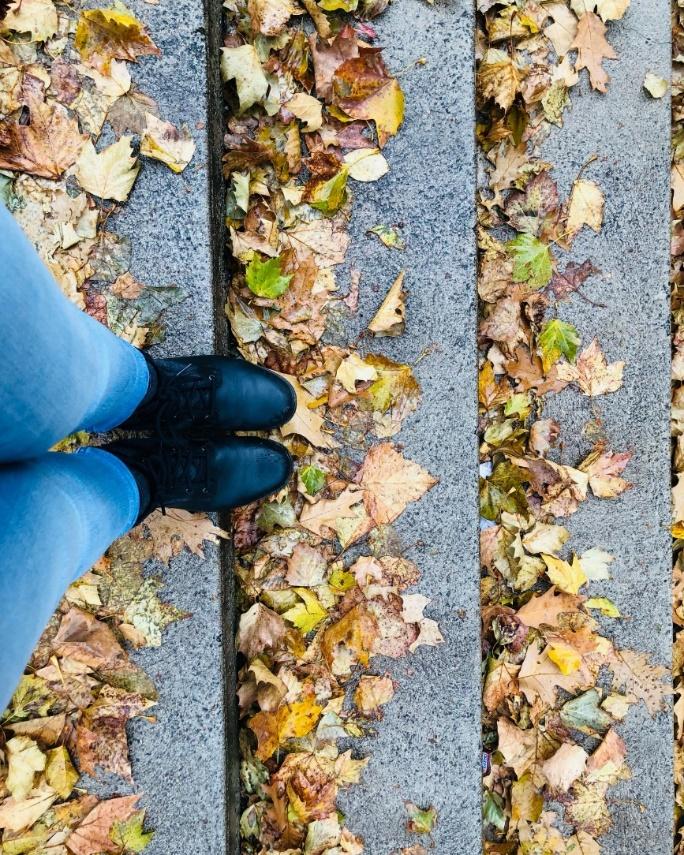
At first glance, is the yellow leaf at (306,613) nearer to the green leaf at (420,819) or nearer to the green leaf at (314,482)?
the green leaf at (314,482)

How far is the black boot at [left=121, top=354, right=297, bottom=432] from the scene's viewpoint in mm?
1461

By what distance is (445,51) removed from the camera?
65.8 inches

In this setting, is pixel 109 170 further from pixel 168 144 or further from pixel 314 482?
pixel 314 482

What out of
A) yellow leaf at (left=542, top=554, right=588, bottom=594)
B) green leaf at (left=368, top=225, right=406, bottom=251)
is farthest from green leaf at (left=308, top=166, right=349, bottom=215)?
yellow leaf at (left=542, top=554, right=588, bottom=594)

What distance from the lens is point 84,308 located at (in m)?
1.55

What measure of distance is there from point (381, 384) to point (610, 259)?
811mm

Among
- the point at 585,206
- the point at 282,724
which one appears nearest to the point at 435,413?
the point at 585,206

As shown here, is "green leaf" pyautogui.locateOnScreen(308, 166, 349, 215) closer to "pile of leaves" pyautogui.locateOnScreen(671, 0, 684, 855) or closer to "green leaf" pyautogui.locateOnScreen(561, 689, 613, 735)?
"pile of leaves" pyautogui.locateOnScreen(671, 0, 684, 855)

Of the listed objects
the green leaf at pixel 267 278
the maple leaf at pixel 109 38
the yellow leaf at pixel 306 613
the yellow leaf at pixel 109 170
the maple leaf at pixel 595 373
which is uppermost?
the maple leaf at pixel 109 38

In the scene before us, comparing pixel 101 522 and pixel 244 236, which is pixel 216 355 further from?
pixel 101 522

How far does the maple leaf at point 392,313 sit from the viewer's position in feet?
5.48

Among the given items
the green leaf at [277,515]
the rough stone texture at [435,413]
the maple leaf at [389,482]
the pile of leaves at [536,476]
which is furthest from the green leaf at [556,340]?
the green leaf at [277,515]

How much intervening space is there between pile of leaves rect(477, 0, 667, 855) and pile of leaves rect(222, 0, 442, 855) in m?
0.28

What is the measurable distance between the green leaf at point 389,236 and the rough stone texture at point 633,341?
21.4 inches
